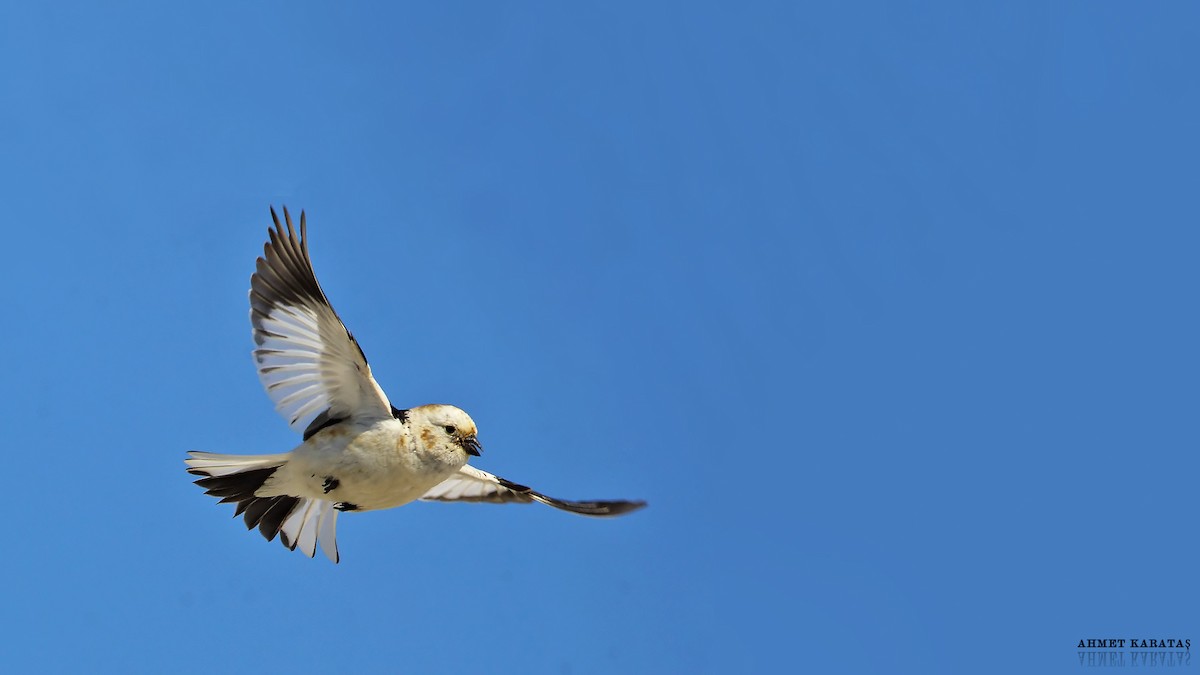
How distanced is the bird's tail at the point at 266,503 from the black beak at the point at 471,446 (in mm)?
1589

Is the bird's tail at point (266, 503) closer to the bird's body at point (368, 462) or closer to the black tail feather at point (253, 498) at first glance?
the black tail feather at point (253, 498)

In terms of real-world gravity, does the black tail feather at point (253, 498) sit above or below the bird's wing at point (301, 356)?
below

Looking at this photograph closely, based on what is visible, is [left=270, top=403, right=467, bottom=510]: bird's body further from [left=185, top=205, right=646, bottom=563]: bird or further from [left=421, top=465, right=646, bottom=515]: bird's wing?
[left=421, top=465, right=646, bottom=515]: bird's wing

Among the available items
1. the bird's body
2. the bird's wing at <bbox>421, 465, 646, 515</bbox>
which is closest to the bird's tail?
the bird's body

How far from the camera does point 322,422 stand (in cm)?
1198

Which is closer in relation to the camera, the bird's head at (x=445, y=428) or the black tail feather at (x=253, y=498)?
the bird's head at (x=445, y=428)

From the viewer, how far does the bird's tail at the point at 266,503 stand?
11.6 meters

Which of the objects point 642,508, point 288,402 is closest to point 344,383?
point 288,402

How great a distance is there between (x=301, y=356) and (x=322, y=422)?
0.68m

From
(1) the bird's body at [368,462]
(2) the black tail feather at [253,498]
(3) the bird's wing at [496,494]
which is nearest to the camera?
(1) the bird's body at [368,462]

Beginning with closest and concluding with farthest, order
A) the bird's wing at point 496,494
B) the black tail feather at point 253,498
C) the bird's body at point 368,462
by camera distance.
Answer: the bird's body at point 368,462 < the black tail feather at point 253,498 < the bird's wing at point 496,494

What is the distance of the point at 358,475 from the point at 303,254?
223 cm

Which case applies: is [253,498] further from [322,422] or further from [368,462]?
[368,462]

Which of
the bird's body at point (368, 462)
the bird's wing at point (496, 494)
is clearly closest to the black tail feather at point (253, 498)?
the bird's body at point (368, 462)
